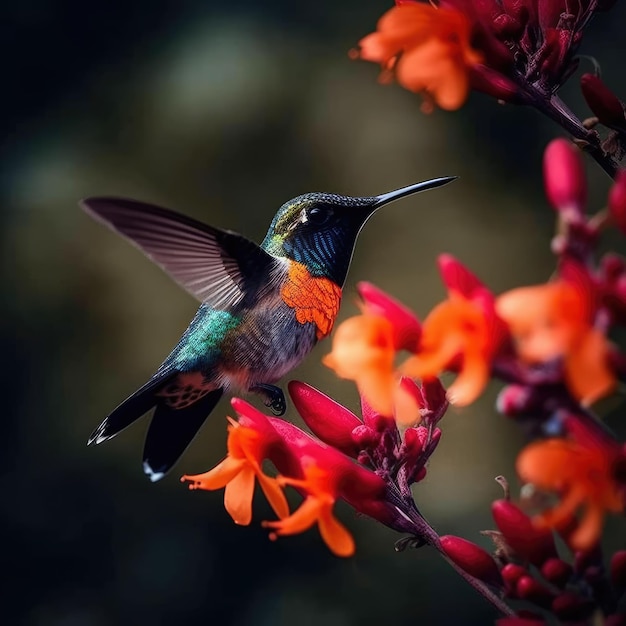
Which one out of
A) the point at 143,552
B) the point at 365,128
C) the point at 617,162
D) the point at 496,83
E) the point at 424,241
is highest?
the point at 496,83

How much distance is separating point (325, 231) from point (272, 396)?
0.33 metres

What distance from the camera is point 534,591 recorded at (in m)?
1.26

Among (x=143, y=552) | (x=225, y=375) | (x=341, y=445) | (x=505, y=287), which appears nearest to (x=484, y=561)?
(x=341, y=445)

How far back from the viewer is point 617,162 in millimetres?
1371

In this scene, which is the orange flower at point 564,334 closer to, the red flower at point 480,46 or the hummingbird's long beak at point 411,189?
the red flower at point 480,46

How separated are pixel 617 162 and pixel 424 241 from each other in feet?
8.76

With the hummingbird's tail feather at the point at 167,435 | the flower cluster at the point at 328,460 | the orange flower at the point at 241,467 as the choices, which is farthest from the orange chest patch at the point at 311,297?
the orange flower at the point at 241,467

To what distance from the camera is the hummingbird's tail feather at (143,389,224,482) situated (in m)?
1.80

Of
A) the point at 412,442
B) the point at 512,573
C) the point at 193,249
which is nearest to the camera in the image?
the point at 512,573

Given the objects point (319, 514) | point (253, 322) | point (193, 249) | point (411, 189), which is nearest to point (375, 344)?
point (319, 514)

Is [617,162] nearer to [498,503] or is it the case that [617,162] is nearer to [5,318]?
[498,503]

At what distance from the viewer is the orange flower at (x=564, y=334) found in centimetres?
83

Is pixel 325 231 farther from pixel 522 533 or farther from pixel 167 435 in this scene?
A: pixel 522 533

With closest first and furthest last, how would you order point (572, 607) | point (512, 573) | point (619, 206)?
point (619, 206) < point (572, 607) < point (512, 573)
